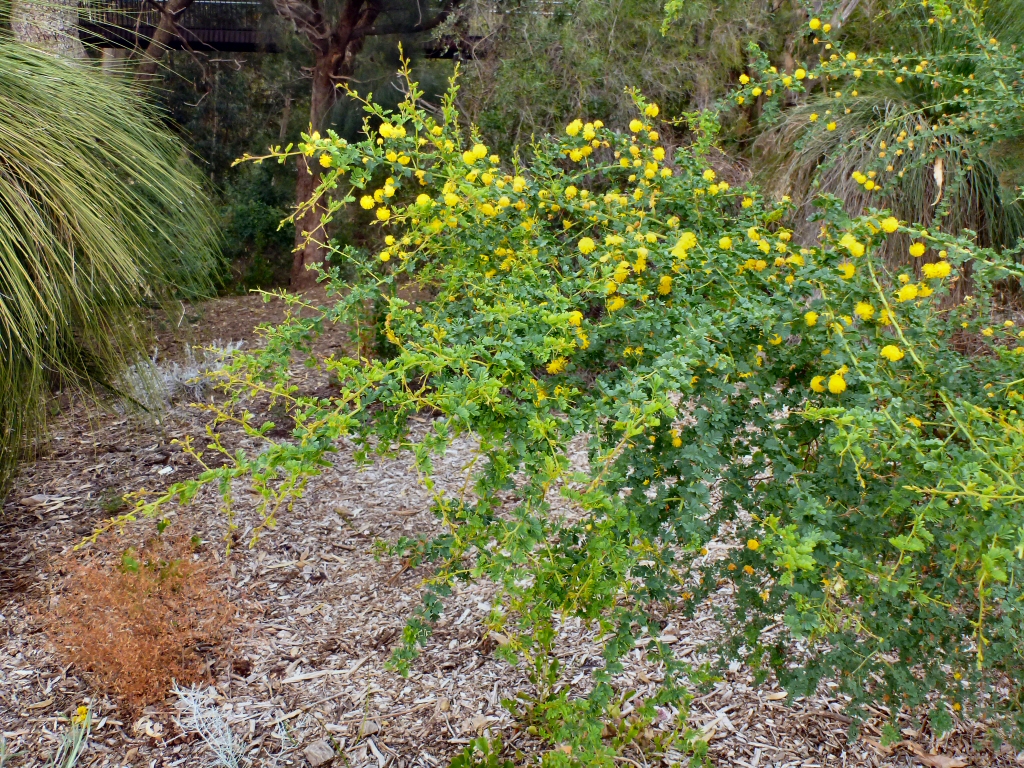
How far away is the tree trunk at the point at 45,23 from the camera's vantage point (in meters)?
2.85

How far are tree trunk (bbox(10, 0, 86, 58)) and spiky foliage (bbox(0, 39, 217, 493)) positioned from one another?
0.19m

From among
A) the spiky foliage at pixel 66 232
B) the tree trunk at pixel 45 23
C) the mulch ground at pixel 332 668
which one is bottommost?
the mulch ground at pixel 332 668

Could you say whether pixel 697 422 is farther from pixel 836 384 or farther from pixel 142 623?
pixel 142 623

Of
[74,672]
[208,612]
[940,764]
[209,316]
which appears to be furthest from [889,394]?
[209,316]

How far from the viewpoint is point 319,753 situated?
199cm

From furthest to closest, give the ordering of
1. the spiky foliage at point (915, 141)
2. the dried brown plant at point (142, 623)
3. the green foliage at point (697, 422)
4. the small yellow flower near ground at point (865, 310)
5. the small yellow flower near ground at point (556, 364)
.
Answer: the spiky foliage at point (915, 141), the dried brown plant at point (142, 623), the small yellow flower near ground at point (556, 364), the small yellow flower near ground at point (865, 310), the green foliage at point (697, 422)

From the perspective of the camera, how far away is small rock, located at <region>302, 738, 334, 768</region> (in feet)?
6.45

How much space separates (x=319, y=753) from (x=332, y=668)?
33 cm

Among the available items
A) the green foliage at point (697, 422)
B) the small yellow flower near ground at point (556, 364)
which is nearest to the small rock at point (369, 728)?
the green foliage at point (697, 422)

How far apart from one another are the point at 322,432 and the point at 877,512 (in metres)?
0.98

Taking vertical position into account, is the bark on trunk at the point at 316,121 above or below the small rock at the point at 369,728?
above

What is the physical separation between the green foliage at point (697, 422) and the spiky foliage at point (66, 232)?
46.5 inches

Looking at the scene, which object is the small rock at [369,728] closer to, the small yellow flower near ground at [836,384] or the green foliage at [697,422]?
the green foliage at [697,422]

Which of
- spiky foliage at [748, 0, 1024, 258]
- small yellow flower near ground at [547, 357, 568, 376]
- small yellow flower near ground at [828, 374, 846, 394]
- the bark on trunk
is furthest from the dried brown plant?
the bark on trunk
